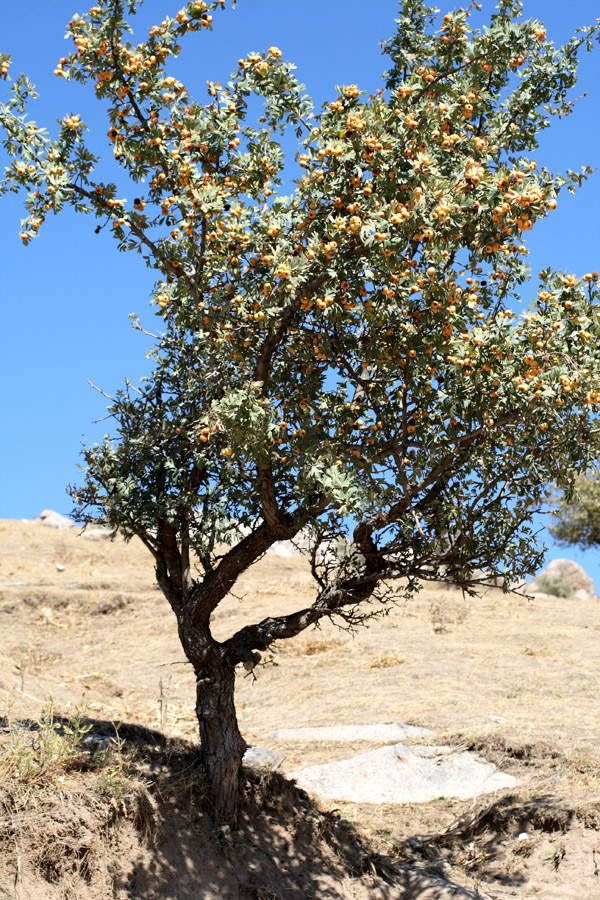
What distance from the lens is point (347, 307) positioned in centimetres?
681

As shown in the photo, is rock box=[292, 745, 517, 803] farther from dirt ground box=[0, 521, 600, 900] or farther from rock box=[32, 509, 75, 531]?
rock box=[32, 509, 75, 531]

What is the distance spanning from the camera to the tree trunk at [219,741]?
28.4 ft

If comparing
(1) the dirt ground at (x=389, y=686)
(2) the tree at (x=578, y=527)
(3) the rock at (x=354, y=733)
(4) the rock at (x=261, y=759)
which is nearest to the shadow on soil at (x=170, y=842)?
(1) the dirt ground at (x=389, y=686)

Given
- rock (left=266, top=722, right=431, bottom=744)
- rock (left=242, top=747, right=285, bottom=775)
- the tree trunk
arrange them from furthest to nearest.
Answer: rock (left=266, top=722, right=431, bottom=744), rock (left=242, top=747, right=285, bottom=775), the tree trunk

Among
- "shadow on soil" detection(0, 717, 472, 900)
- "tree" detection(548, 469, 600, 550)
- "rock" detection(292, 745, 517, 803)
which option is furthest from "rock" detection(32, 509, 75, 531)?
"shadow on soil" detection(0, 717, 472, 900)

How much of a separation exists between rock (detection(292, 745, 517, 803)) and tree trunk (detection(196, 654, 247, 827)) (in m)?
2.21

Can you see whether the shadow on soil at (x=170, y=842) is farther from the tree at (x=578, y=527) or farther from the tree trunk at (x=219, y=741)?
the tree at (x=578, y=527)

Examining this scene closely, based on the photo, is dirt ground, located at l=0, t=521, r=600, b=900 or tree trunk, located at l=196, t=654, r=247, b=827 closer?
tree trunk, located at l=196, t=654, r=247, b=827

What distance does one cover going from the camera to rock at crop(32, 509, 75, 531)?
3834 cm

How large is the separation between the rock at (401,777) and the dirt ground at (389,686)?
0.75 ft

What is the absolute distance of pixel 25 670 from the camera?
14820mm

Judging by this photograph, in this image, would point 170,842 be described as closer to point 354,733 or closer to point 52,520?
point 354,733

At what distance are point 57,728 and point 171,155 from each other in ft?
22.7

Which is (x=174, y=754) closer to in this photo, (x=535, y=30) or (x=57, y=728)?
(x=57, y=728)
